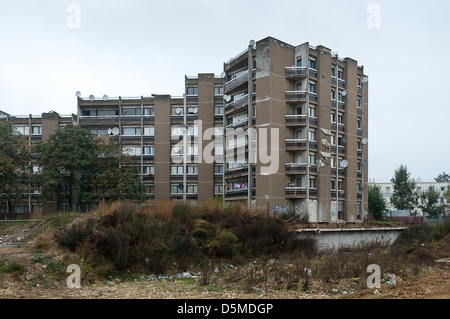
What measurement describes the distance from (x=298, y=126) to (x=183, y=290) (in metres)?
34.4

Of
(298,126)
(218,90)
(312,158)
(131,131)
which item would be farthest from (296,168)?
(131,131)

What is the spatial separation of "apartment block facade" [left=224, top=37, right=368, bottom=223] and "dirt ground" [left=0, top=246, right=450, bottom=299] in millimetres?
27407

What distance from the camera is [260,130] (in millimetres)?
46750

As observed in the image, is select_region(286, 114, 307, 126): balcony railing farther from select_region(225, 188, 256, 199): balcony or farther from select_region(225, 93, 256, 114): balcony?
select_region(225, 188, 256, 199): balcony

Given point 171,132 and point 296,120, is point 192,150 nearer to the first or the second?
point 171,132

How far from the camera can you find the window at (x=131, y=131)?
60.5 meters

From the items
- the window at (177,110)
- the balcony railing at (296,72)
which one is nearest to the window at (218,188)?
the window at (177,110)

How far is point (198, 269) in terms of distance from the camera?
73.8 feet

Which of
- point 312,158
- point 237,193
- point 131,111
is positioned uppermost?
point 131,111

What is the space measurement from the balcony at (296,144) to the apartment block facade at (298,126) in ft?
0.38

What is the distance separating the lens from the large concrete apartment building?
46.9 metres
